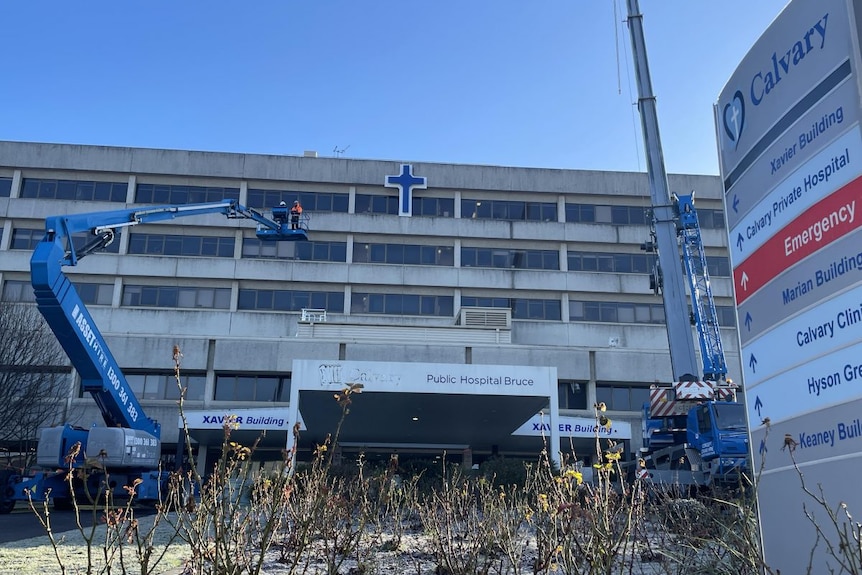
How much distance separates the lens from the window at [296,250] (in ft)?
139

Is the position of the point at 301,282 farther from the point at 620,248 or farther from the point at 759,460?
the point at 759,460

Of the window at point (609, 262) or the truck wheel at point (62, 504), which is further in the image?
the window at point (609, 262)

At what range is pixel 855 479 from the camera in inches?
141

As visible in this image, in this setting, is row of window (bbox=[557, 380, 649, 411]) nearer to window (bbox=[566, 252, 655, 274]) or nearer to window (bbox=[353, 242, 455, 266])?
window (bbox=[566, 252, 655, 274])

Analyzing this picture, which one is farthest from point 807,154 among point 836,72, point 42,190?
point 42,190

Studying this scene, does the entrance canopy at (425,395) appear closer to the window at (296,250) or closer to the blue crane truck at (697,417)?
the blue crane truck at (697,417)

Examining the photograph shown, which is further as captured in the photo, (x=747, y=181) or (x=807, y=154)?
(x=747, y=181)

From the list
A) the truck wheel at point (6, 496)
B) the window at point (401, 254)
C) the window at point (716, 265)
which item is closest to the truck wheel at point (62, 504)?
the truck wheel at point (6, 496)

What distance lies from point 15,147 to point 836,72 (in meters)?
46.7

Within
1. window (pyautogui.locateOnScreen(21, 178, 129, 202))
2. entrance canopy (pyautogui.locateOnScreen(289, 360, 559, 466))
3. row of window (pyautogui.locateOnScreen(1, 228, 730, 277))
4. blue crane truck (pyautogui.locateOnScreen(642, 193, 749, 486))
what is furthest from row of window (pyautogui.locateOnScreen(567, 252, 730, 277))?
window (pyautogui.locateOnScreen(21, 178, 129, 202))

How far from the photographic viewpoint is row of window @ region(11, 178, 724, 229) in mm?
42594

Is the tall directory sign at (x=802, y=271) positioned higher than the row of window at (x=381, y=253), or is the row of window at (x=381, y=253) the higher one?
the row of window at (x=381, y=253)

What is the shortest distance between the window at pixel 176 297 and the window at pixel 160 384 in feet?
15.7

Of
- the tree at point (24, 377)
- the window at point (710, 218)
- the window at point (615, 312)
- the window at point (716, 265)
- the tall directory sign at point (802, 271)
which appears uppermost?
the window at point (710, 218)
